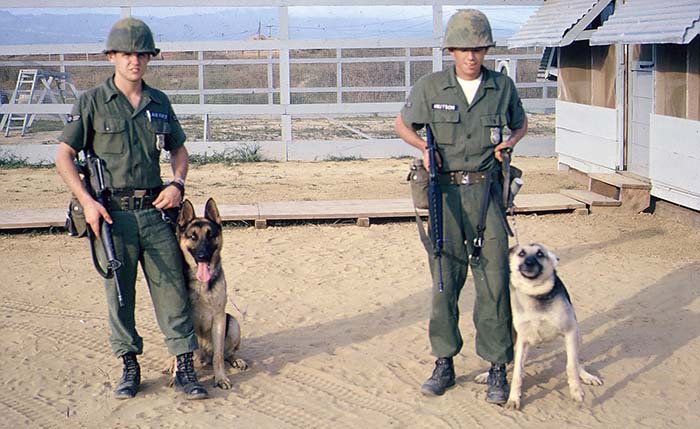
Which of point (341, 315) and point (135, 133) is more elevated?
point (135, 133)

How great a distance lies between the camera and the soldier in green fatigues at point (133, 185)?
15.7ft

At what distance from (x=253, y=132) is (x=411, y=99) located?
13499 millimetres

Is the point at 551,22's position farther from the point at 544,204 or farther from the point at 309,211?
the point at 309,211

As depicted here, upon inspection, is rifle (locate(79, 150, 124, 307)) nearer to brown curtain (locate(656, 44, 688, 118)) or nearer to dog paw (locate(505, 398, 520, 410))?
dog paw (locate(505, 398, 520, 410))

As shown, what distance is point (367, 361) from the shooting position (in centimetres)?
566

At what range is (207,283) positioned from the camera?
5168 millimetres

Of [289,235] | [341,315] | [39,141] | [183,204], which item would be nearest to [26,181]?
[39,141]

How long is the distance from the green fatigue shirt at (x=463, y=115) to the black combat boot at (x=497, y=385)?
1113 millimetres

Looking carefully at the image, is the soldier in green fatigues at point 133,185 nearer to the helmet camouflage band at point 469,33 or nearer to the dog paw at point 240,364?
the dog paw at point 240,364

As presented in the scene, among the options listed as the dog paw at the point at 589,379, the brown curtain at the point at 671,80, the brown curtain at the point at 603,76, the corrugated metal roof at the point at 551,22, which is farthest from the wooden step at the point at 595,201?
the dog paw at the point at 589,379

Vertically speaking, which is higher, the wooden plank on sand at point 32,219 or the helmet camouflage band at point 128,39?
the helmet camouflage band at point 128,39

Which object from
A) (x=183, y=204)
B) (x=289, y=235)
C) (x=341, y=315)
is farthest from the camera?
(x=289, y=235)

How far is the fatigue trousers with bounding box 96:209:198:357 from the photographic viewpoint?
4.92 m

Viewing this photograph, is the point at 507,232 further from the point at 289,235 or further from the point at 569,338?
the point at 289,235
